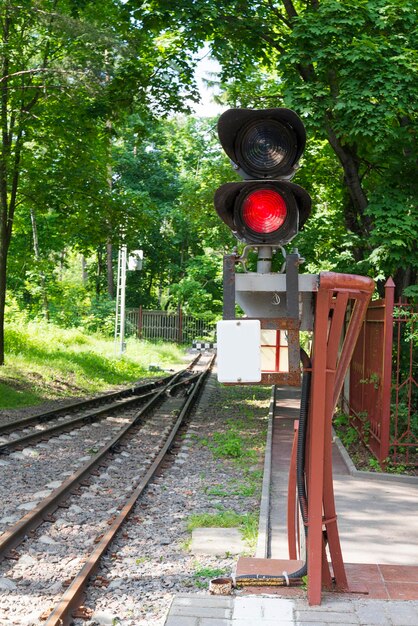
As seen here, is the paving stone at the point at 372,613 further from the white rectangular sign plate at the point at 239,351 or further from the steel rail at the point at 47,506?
the steel rail at the point at 47,506

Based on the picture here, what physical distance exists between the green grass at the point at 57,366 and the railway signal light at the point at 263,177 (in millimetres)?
12752

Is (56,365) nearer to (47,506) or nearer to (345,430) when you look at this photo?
(345,430)

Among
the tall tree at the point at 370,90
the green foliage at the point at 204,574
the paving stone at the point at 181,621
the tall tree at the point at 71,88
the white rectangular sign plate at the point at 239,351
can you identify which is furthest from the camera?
the tall tree at the point at 71,88

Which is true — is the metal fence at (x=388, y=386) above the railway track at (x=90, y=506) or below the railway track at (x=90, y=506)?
above

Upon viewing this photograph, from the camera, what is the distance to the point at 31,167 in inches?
782

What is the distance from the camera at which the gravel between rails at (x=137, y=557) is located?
17.2 feet

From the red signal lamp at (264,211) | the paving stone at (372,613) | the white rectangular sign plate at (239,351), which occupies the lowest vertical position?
the paving stone at (372,613)

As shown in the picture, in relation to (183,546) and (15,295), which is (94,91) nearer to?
(183,546)

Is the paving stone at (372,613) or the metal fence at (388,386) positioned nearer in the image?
the paving stone at (372,613)

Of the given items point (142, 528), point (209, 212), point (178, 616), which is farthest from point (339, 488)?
point (209, 212)

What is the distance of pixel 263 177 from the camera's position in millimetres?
4391

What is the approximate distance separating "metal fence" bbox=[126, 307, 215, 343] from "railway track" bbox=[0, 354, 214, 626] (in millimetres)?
33499

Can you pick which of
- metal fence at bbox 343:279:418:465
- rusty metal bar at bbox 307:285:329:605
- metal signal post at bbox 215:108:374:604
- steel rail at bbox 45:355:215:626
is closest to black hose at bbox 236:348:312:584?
metal signal post at bbox 215:108:374:604

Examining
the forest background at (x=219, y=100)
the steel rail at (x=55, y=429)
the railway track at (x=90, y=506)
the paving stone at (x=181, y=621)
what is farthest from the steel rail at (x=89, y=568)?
the forest background at (x=219, y=100)
